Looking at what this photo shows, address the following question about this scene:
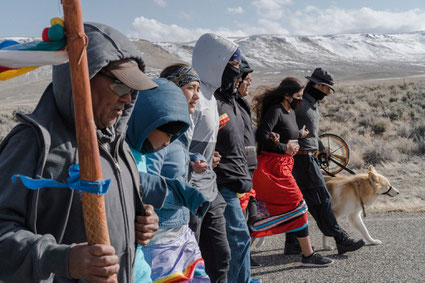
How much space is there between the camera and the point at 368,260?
4.91 metres

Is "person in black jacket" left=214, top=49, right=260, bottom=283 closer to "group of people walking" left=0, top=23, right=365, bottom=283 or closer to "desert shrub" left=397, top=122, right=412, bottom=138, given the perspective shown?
"group of people walking" left=0, top=23, right=365, bottom=283

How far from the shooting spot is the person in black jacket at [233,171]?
145 inches

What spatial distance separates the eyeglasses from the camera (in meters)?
1.60

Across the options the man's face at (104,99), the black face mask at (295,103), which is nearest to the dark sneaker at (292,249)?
the black face mask at (295,103)

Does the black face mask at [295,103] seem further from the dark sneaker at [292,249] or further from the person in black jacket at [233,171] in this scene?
the dark sneaker at [292,249]

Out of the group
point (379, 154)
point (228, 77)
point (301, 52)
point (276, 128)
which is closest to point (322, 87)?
point (276, 128)

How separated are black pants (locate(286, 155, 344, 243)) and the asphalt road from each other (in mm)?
282

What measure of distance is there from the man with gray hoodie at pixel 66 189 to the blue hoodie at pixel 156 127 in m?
0.41

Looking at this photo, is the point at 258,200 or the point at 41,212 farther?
the point at 258,200

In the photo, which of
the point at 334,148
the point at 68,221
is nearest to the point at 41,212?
the point at 68,221

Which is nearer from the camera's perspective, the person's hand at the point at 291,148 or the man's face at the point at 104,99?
the man's face at the point at 104,99

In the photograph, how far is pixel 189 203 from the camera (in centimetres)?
230

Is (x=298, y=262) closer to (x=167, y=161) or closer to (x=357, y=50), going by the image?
(x=167, y=161)

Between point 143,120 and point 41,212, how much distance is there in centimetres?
107
